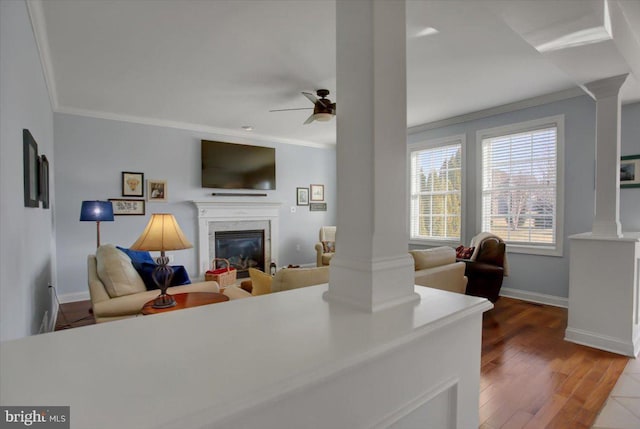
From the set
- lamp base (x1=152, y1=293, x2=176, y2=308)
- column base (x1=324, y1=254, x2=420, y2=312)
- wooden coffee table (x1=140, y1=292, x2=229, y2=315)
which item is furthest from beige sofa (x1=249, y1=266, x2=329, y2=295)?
column base (x1=324, y1=254, x2=420, y2=312)

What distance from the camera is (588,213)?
12.6 feet

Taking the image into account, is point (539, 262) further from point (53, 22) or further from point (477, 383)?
point (53, 22)

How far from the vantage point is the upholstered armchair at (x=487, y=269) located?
3.61 meters

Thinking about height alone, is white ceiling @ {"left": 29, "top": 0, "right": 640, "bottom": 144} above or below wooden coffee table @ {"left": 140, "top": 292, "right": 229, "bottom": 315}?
above

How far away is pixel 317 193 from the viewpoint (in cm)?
678

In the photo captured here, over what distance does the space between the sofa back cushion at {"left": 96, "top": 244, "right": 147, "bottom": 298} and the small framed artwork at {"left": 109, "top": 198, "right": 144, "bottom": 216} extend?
2254mm

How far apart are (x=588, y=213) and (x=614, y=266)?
4.34 ft

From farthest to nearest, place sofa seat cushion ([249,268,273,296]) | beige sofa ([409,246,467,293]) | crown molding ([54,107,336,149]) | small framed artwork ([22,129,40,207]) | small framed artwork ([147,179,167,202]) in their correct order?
1. small framed artwork ([147,179,167,202])
2. crown molding ([54,107,336,149])
3. beige sofa ([409,246,467,293])
4. sofa seat cushion ([249,268,273,296])
5. small framed artwork ([22,129,40,207])

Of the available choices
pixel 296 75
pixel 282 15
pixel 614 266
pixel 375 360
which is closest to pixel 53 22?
pixel 282 15

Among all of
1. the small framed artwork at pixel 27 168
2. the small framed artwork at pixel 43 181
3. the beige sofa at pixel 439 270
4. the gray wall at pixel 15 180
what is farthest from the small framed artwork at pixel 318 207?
the small framed artwork at pixel 27 168

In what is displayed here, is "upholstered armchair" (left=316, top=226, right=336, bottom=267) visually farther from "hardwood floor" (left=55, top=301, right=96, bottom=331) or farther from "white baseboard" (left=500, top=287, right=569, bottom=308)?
"hardwood floor" (left=55, top=301, right=96, bottom=331)

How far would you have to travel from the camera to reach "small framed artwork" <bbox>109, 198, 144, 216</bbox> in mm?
4613

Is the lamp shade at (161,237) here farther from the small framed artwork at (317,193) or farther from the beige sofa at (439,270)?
the small framed artwork at (317,193)

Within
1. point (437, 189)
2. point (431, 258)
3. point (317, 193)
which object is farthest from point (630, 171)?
point (317, 193)
